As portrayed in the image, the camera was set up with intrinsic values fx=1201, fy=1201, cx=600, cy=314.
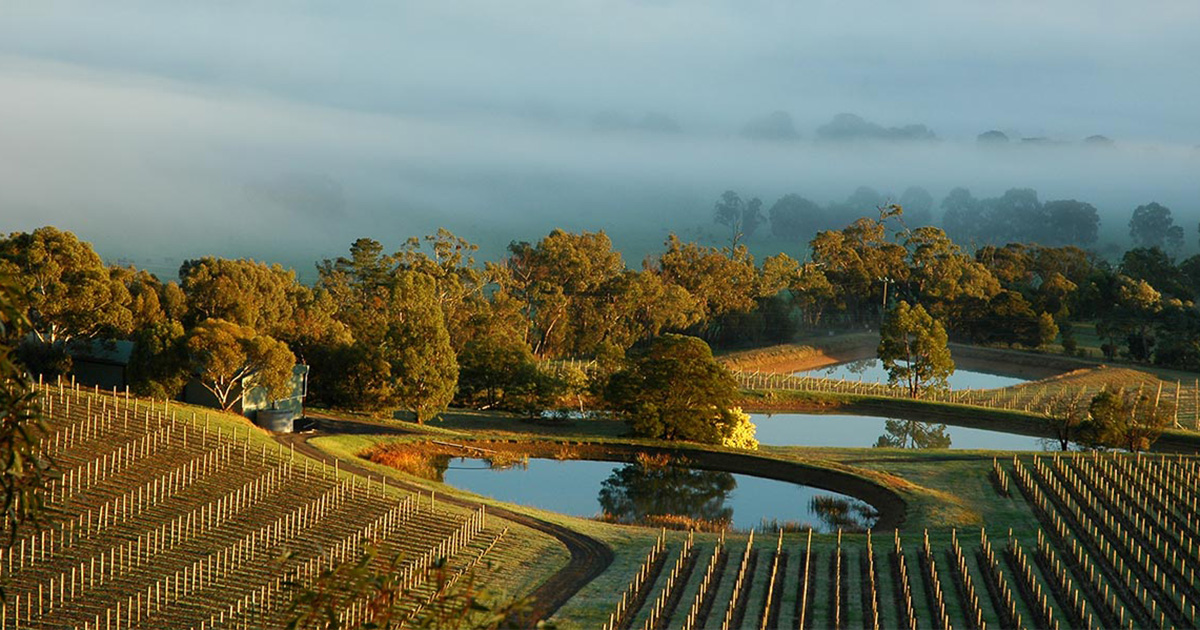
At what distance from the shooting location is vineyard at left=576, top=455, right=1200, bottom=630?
2517 cm

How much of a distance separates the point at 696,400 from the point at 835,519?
30.9 ft

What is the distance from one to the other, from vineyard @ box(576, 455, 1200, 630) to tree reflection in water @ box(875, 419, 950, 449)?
17066 millimetres

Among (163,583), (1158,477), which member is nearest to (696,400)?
(1158,477)

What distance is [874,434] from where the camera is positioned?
185 ft

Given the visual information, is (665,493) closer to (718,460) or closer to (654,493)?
(654,493)

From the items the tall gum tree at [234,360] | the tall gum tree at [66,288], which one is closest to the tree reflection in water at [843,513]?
the tall gum tree at [234,360]

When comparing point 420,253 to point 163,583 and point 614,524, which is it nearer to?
point 614,524

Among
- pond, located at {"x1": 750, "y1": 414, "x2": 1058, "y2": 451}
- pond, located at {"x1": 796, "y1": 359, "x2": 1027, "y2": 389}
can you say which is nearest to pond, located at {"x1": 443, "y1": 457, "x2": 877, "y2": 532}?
pond, located at {"x1": 750, "y1": 414, "x2": 1058, "y2": 451}

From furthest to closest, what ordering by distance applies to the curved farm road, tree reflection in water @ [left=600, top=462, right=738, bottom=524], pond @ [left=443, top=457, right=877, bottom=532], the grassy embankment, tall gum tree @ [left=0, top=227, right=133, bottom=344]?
tall gum tree @ [left=0, top=227, right=133, bottom=344]
tree reflection in water @ [left=600, top=462, right=738, bottom=524]
pond @ [left=443, top=457, right=877, bottom=532]
the grassy embankment
the curved farm road

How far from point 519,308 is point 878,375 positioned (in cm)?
2491

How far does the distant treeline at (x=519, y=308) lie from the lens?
4641 cm

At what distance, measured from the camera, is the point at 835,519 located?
3903 centimetres

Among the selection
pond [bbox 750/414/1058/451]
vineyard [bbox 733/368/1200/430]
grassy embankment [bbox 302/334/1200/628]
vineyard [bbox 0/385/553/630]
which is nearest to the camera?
vineyard [bbox 0/385/553/630]

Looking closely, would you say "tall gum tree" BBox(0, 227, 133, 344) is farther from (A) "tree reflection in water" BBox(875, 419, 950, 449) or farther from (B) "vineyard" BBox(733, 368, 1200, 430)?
(A) "tree reflection in water" BBox(875, 419, 950, 449)
